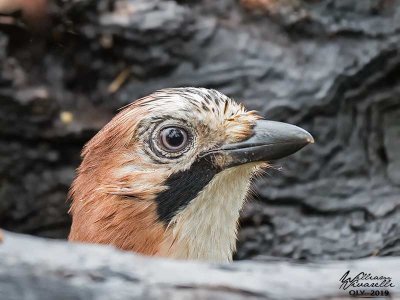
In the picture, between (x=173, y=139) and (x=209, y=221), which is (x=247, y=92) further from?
(x=209, y=221)

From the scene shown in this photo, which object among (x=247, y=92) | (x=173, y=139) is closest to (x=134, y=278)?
(x=173, y=139)

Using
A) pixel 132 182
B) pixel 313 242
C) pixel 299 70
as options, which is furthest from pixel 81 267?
pixel 299 70

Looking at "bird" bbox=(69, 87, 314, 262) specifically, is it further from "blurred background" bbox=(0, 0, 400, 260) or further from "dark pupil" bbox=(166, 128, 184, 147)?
"blurred background" bbox=(0, 0, 400, 260)

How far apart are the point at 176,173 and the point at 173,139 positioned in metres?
0.23

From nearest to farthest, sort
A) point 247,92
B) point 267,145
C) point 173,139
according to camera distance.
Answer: point 267,145 → point 173,139 → point 247,92

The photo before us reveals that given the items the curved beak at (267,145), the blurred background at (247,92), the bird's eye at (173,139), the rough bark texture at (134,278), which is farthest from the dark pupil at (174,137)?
the rough bark texture at (134,278)

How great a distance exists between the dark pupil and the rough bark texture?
108 inches

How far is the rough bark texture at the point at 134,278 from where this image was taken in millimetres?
2564

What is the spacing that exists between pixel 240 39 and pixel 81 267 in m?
5.93

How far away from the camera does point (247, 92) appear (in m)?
8.11

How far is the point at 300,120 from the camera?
26.3ft

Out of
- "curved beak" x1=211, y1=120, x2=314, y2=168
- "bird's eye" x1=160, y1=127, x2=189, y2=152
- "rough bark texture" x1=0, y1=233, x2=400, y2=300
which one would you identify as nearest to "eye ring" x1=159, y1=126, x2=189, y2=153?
"bird's eye" x1=160, y1=127, x2=189, y2=152

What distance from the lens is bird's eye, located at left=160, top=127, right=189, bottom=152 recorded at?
5457mm

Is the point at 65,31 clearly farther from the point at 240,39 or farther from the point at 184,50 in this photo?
the point at 240,39
